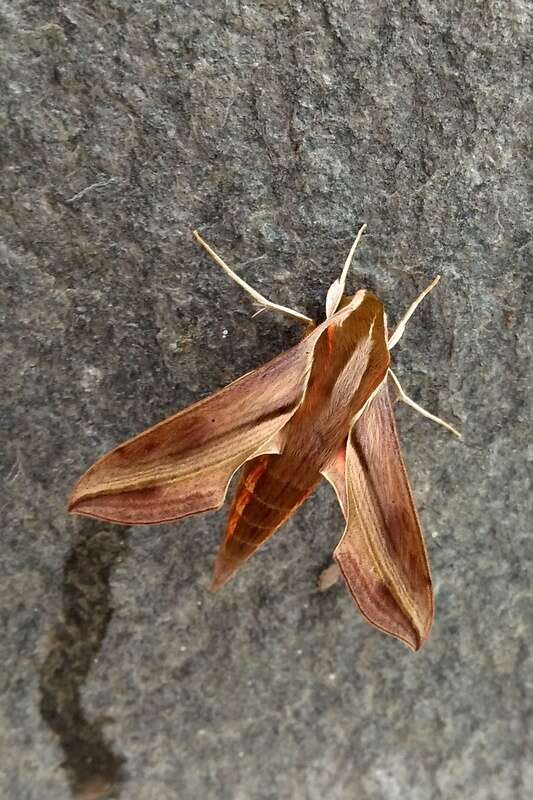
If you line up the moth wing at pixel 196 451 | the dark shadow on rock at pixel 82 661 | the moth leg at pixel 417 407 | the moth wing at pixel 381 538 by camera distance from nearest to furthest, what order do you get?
1. the moth wing at pixel 196 451
2. the moth wing at pixel 381 538
3. the moth leg at pixel 417 407
4. the dark shadow on rock at pixel 82 661

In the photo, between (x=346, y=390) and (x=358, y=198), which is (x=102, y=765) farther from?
(x=358, y=198)

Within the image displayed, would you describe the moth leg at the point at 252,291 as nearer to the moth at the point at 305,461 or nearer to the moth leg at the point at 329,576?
the moth at the point at 305,461

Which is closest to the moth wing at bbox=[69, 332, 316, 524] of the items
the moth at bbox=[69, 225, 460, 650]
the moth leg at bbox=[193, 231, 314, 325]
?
the moth at bbox=[69, 225, 460, 650]

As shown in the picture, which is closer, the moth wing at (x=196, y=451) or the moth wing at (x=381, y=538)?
the moth wing at (x=196, y=451)

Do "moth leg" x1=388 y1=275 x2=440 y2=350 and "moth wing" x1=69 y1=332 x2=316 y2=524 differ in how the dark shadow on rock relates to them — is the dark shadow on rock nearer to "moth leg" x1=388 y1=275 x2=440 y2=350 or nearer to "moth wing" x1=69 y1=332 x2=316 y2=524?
"moth wing" x1=69 y1=332 x2=316 y2=524

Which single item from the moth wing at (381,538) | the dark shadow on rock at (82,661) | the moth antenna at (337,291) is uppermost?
the moth antenna at (337,291)

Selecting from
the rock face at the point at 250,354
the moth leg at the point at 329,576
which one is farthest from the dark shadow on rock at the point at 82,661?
the moth leg at the point at 329,576

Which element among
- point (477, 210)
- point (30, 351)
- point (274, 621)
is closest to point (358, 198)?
point (477, 210)
